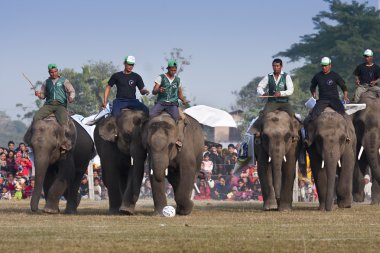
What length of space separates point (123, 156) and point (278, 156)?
3531 millimetres

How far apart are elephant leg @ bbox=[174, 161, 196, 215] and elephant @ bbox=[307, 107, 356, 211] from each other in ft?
11.1

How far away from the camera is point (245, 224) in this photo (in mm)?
22344

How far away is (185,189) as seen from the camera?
26.4 metres

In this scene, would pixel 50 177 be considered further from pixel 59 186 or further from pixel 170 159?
pixel 170 159

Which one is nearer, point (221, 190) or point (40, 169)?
point (40, 169)

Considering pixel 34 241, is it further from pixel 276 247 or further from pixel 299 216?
pixel 299 216

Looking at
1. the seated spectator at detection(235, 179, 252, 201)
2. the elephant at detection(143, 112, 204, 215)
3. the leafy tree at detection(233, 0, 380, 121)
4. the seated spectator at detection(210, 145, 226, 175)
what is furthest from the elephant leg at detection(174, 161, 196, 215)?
the leafy tree at detection(233, 0, 380, 121)

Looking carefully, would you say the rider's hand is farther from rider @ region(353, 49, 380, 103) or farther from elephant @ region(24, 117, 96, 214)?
rider @ region(353, 49, 380, 103)

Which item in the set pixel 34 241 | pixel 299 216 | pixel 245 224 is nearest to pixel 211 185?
pixel 299 216

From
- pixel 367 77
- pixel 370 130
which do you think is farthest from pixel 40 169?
pixel 367 77

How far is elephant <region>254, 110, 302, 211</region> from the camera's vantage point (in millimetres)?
28000

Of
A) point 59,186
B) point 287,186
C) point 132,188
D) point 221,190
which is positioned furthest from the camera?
point 221,190

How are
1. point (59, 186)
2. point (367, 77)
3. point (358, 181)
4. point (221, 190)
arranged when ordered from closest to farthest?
1. point (59, 186)
2. point (367, 77)
3. point (358, 181)
4. point (221, 190)

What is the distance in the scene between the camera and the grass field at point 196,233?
57.4 feet
